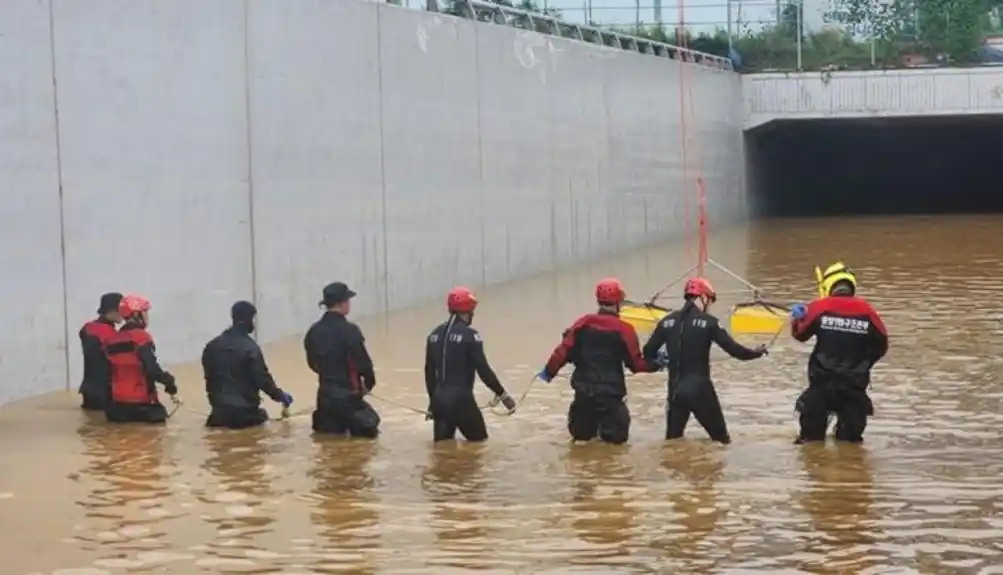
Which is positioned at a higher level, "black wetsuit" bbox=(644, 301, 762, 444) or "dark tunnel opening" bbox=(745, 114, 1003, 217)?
"dark tunnel opening" bbox=(745, 114, 1003, 217)

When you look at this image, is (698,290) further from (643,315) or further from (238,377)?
(643,315)

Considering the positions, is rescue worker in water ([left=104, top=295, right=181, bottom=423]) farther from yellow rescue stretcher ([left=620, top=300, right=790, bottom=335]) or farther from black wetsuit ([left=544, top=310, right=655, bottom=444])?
yellow rescue stretcher ([left=620, top=300, right=790, bottom=335])

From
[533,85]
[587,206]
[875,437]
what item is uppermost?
[533,85]

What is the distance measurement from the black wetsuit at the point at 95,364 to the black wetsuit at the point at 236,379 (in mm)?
1138

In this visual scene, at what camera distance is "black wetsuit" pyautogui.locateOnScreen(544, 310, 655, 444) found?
11969 millimetres

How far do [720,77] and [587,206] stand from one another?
11.4 m

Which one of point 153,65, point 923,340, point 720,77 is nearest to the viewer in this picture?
point 153,65

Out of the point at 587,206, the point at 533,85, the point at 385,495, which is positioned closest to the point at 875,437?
the point at 385,495

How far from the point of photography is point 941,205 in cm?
5384

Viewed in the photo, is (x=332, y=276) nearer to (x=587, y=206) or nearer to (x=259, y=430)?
(x=259, y=430)

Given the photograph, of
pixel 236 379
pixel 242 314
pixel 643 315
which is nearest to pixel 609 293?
pixel 242 314

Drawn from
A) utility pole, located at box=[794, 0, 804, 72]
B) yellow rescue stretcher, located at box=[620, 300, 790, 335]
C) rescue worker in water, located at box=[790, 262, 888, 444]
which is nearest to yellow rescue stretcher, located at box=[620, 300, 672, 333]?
yellow rescue stretcher, located at box=[620, 300, 790, 335]

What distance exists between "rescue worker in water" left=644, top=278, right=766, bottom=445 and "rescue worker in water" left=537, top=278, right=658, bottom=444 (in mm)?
188

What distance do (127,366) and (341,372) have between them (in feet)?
6.65
